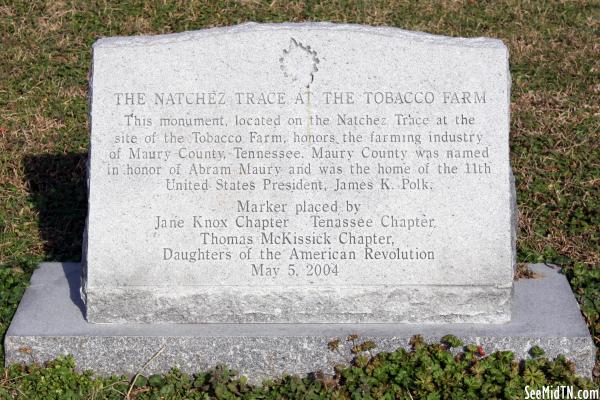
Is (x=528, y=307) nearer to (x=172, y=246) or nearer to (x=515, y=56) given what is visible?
(x=172, y=246)

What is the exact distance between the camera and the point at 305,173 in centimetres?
449

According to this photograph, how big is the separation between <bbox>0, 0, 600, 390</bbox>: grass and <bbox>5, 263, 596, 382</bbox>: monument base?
46cm

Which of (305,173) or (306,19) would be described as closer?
(305,173)

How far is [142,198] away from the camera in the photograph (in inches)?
177

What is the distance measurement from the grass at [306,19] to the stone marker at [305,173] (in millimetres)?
930

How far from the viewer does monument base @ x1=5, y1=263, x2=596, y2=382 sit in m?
4.39

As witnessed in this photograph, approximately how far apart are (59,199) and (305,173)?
2.74 m

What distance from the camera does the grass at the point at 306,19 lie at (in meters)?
5.99
